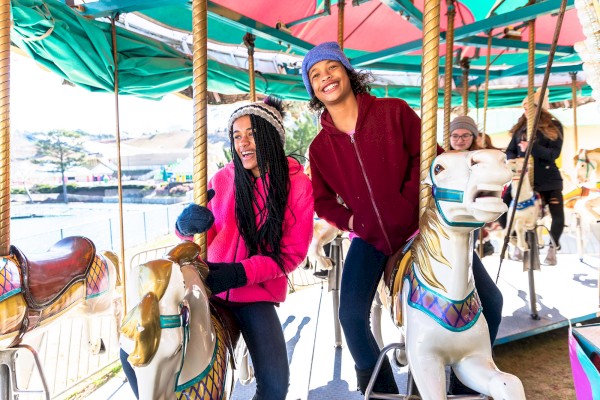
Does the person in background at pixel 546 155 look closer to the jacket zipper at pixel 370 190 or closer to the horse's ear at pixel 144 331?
the jacket zipper at pixel 370 190

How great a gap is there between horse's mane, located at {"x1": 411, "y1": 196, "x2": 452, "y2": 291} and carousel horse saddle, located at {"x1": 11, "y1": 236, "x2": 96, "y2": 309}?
3.90 feet

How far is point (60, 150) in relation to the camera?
327cm


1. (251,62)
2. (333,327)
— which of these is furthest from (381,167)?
(333,327)

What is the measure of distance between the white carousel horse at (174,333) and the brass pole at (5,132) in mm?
648

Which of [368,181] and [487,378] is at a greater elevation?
[368,181]

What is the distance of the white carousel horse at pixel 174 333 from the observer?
80 cm

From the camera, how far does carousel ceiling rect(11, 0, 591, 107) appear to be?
79.0 inches

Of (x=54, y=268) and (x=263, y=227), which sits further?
(x=54, y=268)

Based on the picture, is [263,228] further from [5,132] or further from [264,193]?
[5,132]

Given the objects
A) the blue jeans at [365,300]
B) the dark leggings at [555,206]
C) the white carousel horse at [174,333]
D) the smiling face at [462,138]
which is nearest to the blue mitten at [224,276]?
the white carousel horse at [174,333]

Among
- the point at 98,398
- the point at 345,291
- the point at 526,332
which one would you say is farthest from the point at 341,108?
the point at 526,332

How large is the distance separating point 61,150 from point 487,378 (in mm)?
3309

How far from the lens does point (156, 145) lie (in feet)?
16.6

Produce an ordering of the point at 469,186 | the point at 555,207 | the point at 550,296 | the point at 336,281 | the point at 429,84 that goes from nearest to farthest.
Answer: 1. the point at 469,186
2. the point at 429,84
3. the point at 336,281
4. the point at 550,296
5. the point at 555,207
